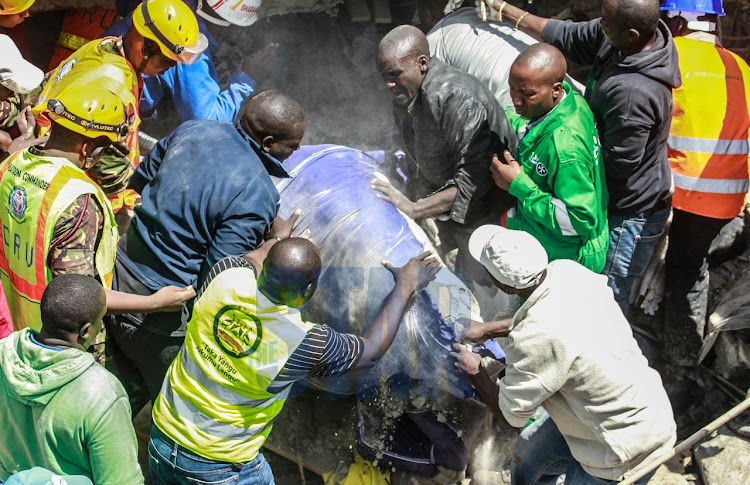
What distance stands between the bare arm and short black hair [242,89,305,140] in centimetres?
79

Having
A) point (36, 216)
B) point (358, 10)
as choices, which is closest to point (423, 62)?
point (36, 216)

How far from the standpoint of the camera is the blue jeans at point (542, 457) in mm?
3174

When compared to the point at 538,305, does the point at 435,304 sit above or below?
below

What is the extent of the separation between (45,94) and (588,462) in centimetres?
286

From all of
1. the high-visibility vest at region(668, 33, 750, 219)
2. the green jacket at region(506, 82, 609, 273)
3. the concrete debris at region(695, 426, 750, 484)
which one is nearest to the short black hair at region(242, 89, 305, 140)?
the green jacket at region(506, 82, 609, 273)

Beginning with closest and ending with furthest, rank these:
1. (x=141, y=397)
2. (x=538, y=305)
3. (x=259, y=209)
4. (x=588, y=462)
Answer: (x=538, y=305) < (x=588, y=462) < (x=259, y=209) < (x=141, y=397)

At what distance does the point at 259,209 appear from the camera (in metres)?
3.02

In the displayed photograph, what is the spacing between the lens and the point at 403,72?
3531 millimetres

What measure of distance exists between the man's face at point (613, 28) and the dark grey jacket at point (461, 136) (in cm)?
63

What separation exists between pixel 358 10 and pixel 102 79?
255cm

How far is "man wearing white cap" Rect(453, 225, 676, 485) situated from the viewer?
258cm

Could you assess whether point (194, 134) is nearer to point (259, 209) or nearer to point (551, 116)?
point (259, 209)

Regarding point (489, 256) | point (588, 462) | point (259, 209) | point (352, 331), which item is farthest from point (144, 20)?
point (588, 462)

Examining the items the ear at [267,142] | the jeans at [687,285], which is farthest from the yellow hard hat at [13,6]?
the jeans at [687,285]
